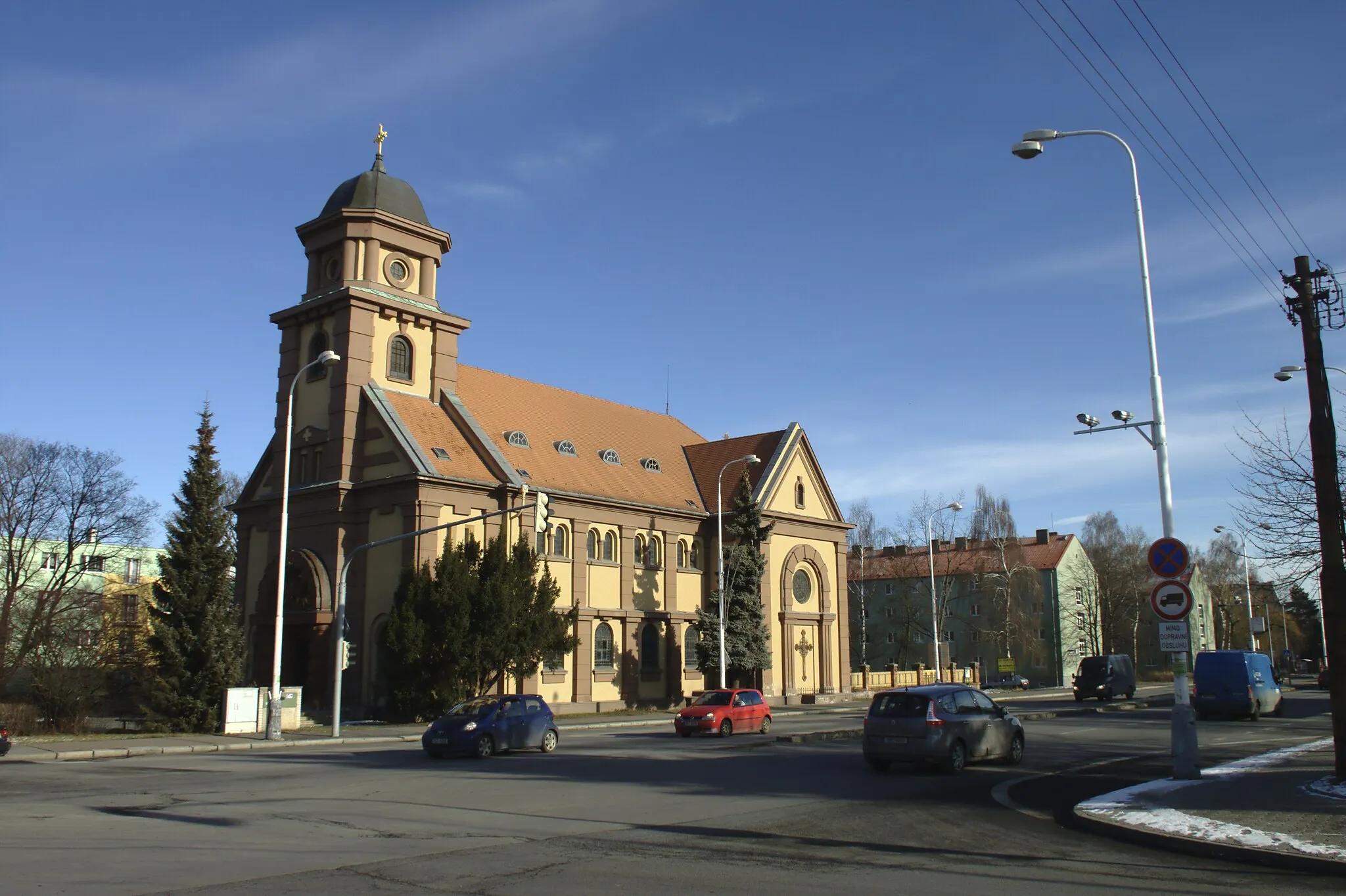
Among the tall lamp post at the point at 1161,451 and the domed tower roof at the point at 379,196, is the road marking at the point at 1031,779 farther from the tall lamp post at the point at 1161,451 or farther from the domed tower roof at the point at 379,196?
the domed tower roof at the point at 379,196

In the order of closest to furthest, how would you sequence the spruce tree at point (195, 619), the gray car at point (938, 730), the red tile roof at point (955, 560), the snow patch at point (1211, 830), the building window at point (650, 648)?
the snow patch at point (1211, 830), the gray car at point (938, 730), the spruce tree at point (195, 619), the building window at point (650, 648), the red tile roof at point (955, 560)

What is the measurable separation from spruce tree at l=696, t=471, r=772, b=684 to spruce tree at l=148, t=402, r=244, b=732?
19.2 metres

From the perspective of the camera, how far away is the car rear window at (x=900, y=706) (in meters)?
18.5

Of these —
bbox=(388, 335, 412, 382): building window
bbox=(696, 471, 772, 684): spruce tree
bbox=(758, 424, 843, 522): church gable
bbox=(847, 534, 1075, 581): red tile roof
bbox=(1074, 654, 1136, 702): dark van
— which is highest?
bbox=(388, 335, 412, 382): building window

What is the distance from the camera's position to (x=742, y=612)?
45594 mm

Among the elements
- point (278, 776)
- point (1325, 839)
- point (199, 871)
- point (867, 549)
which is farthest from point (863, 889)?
point (867, 549)

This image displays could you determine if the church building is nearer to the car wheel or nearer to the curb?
the car wheel

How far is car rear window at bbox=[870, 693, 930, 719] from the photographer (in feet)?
60.7

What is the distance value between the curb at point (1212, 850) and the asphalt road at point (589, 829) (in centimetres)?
22

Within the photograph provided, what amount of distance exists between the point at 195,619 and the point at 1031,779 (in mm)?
25323

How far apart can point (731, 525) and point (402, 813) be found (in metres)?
34.6

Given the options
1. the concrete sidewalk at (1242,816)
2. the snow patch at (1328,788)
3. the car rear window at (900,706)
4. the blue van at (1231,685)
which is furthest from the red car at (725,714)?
the snow patch at (1328,788)

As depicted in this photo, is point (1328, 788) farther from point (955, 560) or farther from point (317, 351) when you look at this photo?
point (955, 560)

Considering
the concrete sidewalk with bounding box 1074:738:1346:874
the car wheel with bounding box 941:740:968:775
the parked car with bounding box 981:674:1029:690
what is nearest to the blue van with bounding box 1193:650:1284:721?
the concrete sidewalk with bounding box 1074:738:1346:874
